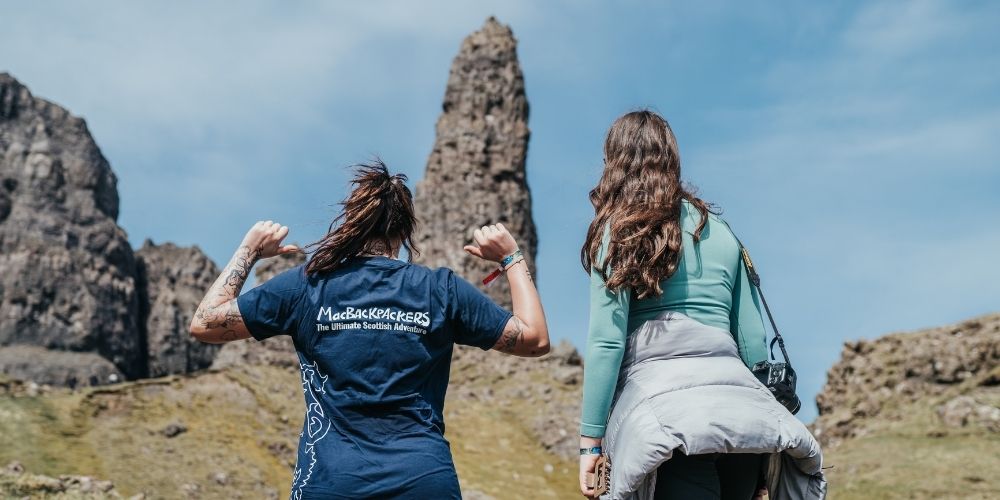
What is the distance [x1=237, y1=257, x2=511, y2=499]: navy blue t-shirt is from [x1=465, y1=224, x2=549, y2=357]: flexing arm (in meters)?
0.10

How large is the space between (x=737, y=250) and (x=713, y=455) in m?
1.23

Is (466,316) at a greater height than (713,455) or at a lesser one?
greater

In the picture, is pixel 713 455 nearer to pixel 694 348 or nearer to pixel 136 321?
pixel 694 348

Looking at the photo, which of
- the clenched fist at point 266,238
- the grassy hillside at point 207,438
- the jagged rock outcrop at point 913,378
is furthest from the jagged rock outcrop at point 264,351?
the clenched fist at point 266,238

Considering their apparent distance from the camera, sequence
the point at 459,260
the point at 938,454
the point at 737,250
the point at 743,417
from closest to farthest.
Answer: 1. the point at 743,417
2. the point at 737,250
3. the point at 938,454
4. the point at 459,260

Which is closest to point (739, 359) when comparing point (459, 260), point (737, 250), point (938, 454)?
point (737, 250)

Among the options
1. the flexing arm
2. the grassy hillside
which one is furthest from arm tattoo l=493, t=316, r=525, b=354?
the grassy hillside

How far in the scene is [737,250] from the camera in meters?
5.92

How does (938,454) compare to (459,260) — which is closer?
(938,454)

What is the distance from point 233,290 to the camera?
581 centimetres

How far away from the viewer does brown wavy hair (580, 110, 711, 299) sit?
559 cm

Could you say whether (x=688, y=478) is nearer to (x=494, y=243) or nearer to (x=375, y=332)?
(x=494, y=243)

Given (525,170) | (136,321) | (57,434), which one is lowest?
(57,434)

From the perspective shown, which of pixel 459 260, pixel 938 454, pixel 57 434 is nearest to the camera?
pixel 938 454
